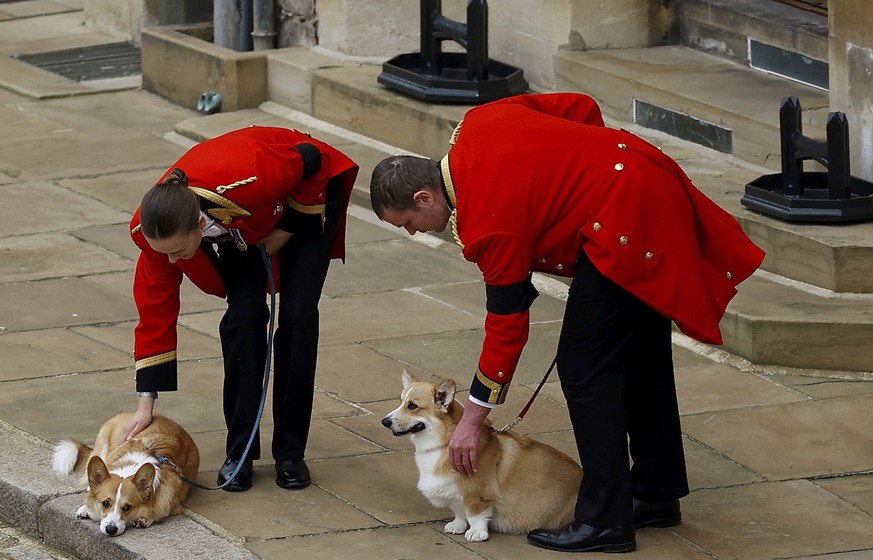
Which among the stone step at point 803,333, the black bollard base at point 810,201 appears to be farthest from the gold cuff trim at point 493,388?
the black bollard base at point 810,201

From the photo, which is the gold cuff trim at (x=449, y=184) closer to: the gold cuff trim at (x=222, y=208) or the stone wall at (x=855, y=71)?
the gold cuff trim at (x=222, y=208)

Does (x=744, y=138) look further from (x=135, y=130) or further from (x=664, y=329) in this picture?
(x=135, y=130)

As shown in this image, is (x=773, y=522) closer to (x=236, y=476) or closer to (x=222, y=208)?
(x=236, y=476)

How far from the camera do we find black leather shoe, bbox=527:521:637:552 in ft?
17.2

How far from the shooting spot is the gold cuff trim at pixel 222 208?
5.16 metres

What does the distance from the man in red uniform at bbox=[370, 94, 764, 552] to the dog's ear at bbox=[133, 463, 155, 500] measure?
102 cm

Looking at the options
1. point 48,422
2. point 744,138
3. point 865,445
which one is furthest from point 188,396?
point 744,138

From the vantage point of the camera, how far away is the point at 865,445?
6.35 m

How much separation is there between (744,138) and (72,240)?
3.87 m

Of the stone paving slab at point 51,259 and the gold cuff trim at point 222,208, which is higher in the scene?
the gold cuff trim at point 222,208

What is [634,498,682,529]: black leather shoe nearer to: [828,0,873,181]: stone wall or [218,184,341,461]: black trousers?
[218,184,341,461]: black trousers

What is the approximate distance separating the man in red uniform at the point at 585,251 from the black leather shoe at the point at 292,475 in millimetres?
822

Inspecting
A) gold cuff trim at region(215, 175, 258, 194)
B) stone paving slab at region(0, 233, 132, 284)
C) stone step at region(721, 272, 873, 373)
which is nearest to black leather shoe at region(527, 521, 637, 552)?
gold cuff trim at region(215, 175, 258, 194)

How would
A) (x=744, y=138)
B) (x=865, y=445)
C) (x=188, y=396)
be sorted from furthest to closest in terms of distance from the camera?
(x=744, y=138)
(x=188, y=396)
(x=865, y=445)
